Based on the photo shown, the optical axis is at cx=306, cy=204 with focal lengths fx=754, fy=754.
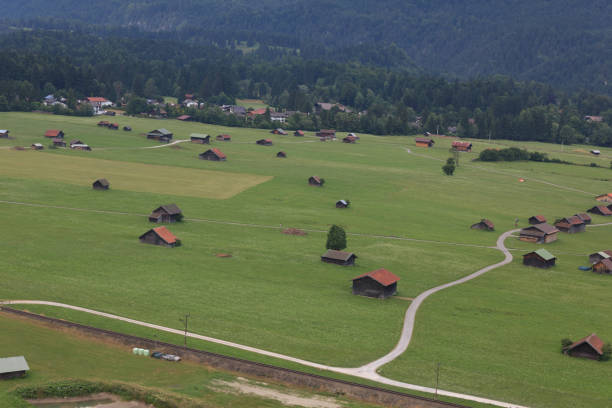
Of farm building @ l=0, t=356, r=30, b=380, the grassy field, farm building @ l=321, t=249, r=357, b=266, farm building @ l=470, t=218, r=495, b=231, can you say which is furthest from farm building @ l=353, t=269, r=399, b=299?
farm building @ l=470, t=218, r=495, b=231

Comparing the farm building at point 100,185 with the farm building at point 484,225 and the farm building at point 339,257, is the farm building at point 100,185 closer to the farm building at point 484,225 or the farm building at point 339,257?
the farm building at point 339,257

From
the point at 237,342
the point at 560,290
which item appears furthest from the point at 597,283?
the point at 237,342

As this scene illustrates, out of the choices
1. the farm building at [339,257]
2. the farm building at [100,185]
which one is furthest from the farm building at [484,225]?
the farm building at [100,185]

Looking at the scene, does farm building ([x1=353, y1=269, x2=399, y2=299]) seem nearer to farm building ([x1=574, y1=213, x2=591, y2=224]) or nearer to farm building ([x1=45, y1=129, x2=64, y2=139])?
farm building ([x1=574, y1=213, x2=591, y2=224])

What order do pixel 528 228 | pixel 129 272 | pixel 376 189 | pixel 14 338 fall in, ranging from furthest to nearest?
pixel 376 189 < pixel 528 228 < pixel 129 272 < pixel 14 338

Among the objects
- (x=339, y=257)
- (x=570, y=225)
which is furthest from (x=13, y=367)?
(x=570, y=225)

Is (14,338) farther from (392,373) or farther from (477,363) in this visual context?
(477,363)

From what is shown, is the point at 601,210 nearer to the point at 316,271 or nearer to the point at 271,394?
the point at 316,271
